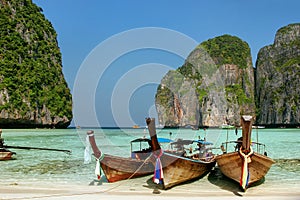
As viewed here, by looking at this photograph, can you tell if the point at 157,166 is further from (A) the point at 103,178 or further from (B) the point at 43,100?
(B) the point at 43,100

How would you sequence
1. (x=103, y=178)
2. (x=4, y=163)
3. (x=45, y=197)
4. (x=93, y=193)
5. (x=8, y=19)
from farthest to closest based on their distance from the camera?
(x=8, y=19) < (x=4, y=163) < (x=103, y=178) < (x=93, y=193) < (x=45, y=197)

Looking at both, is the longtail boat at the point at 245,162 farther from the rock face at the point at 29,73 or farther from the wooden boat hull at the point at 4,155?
the rock face at the point at 29,73

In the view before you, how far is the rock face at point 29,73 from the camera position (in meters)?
61.6

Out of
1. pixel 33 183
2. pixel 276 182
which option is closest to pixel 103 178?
pixel 33 183

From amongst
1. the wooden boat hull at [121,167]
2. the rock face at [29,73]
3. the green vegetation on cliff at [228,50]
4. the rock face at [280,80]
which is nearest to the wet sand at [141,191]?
the wooden boat hull at [121,167]

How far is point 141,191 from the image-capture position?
9.32m

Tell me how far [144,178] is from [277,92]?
359ft

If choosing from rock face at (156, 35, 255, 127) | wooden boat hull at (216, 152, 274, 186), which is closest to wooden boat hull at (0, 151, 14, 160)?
wooden boat hull at (216, 152, 274, 186)

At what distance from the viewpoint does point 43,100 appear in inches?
2675

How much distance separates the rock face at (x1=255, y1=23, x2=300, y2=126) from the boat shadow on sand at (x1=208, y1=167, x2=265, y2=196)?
99302mm

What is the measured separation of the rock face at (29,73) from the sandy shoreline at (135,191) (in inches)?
2110

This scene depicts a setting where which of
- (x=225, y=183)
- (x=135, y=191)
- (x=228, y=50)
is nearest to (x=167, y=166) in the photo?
(x=135, y=191)

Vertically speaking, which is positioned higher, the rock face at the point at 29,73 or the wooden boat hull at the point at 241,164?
the rock face at the point at 29,73

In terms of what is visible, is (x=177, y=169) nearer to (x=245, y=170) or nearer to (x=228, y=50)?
(x=245, y=170)
